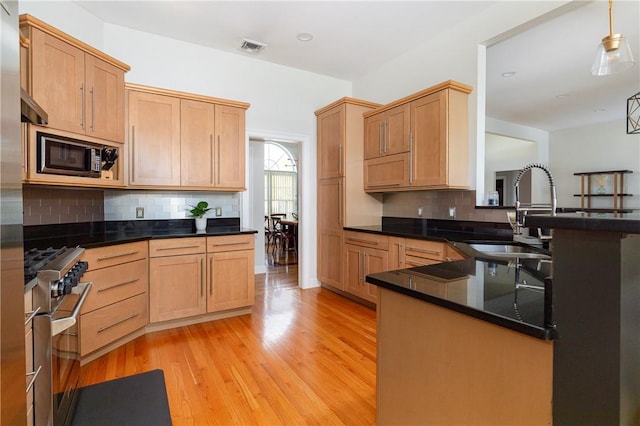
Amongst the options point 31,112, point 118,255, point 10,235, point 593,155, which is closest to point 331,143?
point 118,255

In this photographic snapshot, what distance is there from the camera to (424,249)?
9.84 ft

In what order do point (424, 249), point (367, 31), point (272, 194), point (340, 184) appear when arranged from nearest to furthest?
point (424, 249)
point (367, 31)
point (340, 184)
point (272, 194)

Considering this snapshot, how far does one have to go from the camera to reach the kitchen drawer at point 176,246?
292 centimetres

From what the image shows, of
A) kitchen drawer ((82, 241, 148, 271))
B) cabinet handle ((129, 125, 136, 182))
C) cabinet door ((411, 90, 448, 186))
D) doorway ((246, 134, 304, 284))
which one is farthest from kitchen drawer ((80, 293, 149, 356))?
cabinet door ((411, 90, 448, 186))

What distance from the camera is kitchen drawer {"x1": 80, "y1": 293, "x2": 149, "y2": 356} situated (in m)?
2.35

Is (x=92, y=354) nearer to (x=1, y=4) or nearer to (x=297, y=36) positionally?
(x=1, y=4)

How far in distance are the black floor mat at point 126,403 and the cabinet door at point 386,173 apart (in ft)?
9.26

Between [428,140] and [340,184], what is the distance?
49.8 inches

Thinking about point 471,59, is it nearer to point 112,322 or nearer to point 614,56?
point 614,56

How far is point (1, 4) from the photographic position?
655 mm

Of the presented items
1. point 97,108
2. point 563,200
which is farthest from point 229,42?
point 563,200

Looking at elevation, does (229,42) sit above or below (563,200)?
above

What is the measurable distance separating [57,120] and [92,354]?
5.77 ft

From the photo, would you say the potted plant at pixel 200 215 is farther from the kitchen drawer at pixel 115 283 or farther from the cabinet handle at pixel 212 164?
the kitchen drawer at pixel 115 283
